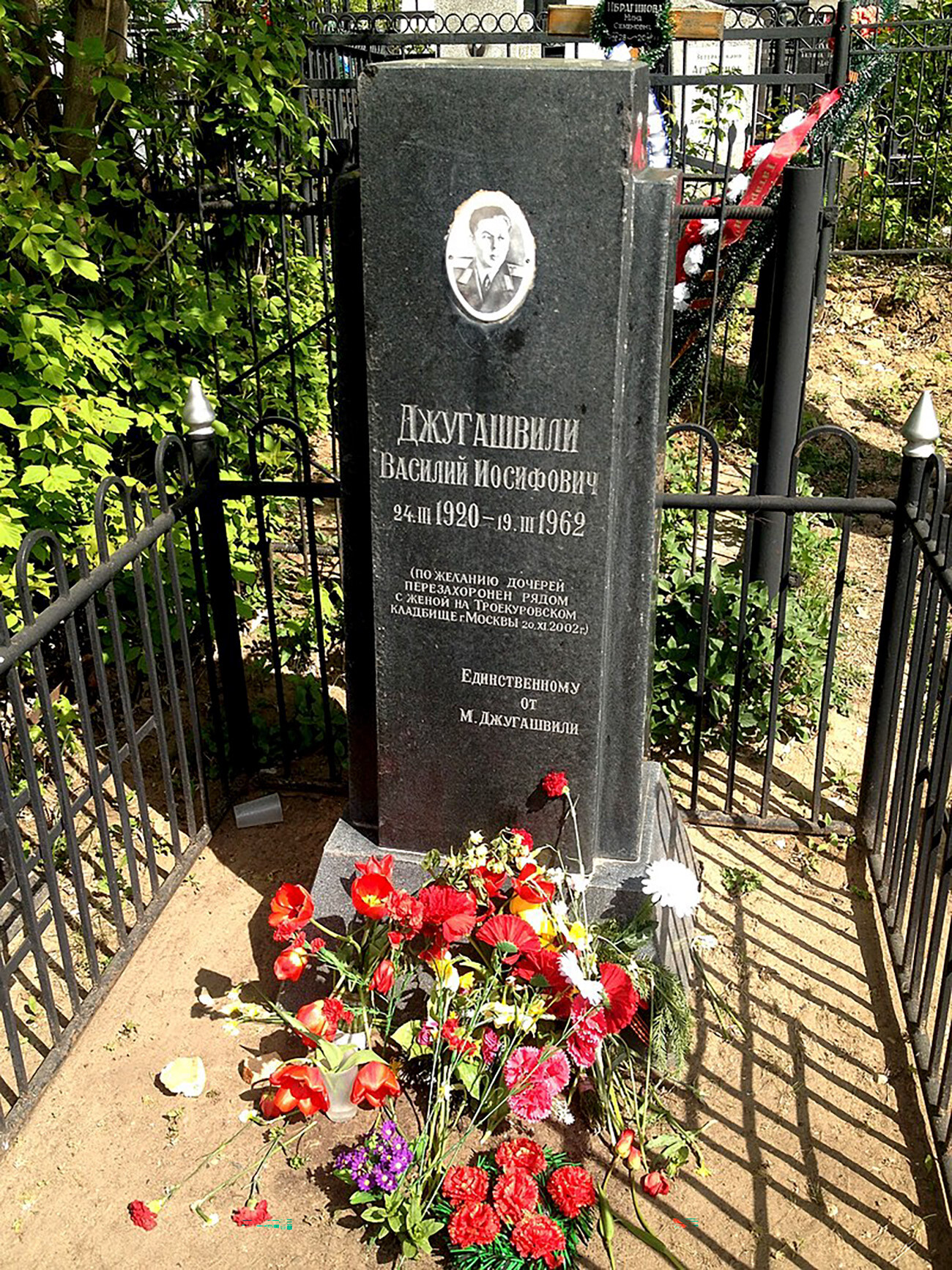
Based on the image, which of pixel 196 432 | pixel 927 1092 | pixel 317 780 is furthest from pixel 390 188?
pixel 927 1092

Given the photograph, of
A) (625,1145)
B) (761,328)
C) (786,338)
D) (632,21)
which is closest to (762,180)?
(632,21)

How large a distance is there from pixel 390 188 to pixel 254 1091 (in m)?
2.16

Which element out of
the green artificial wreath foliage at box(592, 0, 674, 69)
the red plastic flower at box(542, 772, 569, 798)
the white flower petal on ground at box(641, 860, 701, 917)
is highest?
the green artificial wreath foliage at box(592, 0, 674, 69)

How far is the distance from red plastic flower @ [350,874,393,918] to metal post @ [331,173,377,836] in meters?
0.41

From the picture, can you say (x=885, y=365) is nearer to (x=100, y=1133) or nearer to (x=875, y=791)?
(x=875, y=791)

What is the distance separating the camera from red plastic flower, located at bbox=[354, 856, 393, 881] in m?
3.00

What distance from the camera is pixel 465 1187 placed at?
2561 mm

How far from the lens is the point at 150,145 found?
450 centimetres

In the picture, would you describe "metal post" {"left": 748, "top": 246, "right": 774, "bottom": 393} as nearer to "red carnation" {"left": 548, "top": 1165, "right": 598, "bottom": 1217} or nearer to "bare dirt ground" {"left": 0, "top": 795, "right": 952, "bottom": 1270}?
"bare dirt ground" {"left": 0, "top": 795, "right": 952, "bottom": 1270}

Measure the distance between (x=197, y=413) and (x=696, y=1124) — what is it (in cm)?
235

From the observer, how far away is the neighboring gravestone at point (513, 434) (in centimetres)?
254

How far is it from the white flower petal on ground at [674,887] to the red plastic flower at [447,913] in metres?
0.43

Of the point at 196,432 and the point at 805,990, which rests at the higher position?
the point at 196,432

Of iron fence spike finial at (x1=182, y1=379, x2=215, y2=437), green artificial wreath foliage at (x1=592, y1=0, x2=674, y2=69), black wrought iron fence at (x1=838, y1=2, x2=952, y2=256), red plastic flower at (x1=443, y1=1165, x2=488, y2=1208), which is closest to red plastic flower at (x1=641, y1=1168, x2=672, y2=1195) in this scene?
red plastic flower at (x1=443, y1=1165, x2=488, y2=1208)
